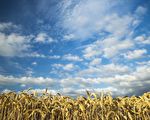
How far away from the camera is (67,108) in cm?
682

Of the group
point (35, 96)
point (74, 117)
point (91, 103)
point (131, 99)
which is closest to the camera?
point (74, 117)

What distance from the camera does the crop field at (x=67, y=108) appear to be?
666cm

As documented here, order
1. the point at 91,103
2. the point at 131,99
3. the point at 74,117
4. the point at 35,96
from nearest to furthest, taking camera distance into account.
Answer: the point at 74,117 < the point at 91,103 < the point at 35,96 < the point at 131,99

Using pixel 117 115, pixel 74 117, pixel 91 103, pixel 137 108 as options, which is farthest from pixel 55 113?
pixel 137 108

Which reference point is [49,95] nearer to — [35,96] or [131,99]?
[35,96]

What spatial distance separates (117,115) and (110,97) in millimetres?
721

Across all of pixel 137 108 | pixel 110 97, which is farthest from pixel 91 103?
pixel 137 108

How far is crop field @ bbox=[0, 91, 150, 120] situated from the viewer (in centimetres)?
666

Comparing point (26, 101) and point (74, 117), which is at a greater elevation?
point (26, 101)

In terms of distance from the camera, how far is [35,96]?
7.54 metres

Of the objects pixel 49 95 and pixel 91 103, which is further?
pixel 49 95

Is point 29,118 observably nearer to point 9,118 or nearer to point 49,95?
point 9,118

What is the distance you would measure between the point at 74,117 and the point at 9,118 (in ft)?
5.36

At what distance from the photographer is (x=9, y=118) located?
6.75m
